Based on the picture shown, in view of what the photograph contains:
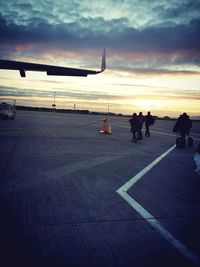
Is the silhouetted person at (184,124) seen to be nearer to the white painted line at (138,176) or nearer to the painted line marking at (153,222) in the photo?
the white painted line at (138,176)

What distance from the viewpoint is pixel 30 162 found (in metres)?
8.14

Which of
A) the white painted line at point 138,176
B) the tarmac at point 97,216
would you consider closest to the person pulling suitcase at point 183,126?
the white painted line at point 138,176

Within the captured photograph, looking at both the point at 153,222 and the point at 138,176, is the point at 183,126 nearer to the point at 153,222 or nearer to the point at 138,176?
the point at 138,176

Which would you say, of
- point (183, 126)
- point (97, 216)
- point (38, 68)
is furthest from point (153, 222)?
point (183, 126)

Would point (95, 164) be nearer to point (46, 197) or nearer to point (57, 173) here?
point (57, 173)

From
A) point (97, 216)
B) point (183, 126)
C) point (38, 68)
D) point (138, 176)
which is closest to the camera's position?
point (97, 216)

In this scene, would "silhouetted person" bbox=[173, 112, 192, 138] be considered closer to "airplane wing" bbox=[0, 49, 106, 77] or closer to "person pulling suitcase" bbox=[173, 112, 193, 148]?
"person pulling suitcase" bbox=[173, 112, 193, 148]

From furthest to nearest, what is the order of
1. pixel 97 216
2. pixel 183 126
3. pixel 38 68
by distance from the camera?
pixel 183 126 → pixel 38 68 → pixel 97 216

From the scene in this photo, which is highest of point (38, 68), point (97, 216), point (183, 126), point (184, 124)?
point (38, 68)

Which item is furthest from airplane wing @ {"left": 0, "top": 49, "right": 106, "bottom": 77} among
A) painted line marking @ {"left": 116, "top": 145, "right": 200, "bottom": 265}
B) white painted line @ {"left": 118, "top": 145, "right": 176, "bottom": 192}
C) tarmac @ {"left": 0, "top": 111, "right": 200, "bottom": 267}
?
painted line marking @ {"left": 116, "top": 145, "right": 200, "bottom": 265}

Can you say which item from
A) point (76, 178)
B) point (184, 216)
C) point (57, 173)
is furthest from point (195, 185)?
point (57, 173)

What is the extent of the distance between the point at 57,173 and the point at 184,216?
3813 millimetres

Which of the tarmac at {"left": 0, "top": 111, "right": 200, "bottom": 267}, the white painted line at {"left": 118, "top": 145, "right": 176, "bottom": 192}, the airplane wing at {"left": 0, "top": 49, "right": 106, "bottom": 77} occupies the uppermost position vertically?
the airplane wing at {"left": 0, "top": 49, "right": 106, "bottom": 77}

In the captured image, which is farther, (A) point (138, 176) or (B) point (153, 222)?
(A) point (138, 176)
